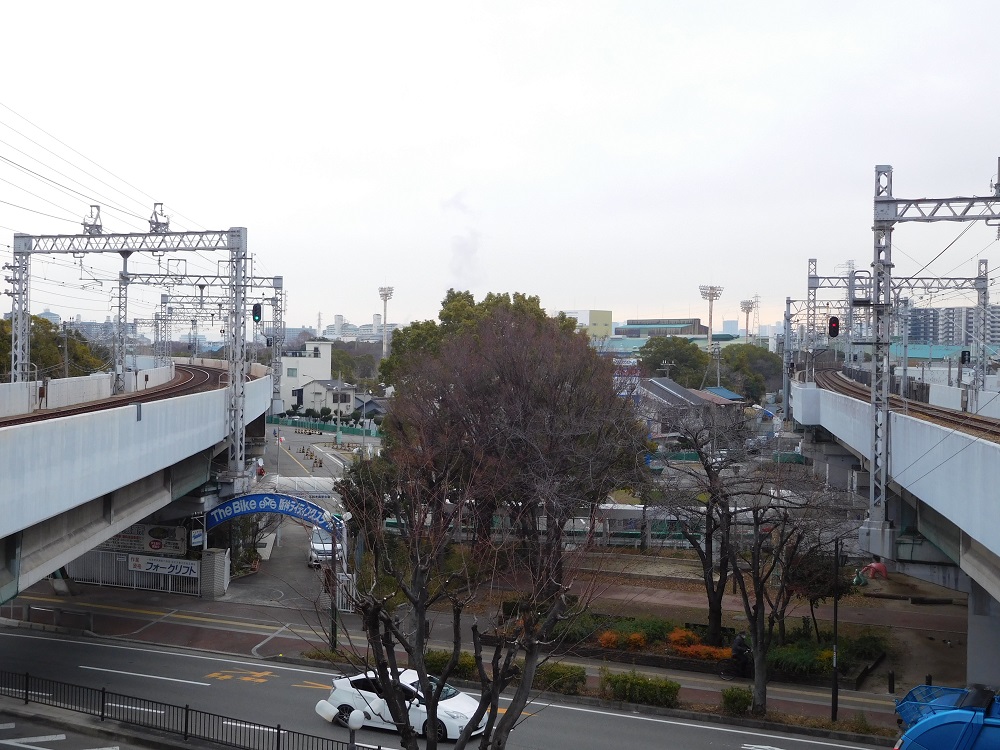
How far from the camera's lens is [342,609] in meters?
22.3

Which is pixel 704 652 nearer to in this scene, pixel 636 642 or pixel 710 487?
pixel 636 642

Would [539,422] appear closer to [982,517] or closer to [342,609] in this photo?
[342,609]

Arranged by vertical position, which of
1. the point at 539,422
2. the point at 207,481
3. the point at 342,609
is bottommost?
the point at 342,609

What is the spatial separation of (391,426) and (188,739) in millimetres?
17740

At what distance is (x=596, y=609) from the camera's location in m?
23.5

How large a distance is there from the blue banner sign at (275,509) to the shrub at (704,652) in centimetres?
891

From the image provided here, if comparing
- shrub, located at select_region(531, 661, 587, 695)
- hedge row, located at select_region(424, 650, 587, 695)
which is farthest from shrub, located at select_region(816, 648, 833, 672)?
shrub, located at select_region(531, 661, 587, 695)

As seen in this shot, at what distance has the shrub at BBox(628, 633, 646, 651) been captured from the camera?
65.8ft

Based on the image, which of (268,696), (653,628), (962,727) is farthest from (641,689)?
(268,696)

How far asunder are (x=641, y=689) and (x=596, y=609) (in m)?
6.82

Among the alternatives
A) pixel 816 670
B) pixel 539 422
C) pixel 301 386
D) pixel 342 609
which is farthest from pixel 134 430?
pixel 301 386

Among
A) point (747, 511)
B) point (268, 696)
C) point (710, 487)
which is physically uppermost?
point (710, 487)

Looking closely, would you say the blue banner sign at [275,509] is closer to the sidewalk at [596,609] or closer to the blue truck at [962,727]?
the sidewalk at [596,609]

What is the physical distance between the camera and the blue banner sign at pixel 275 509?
886 inches
